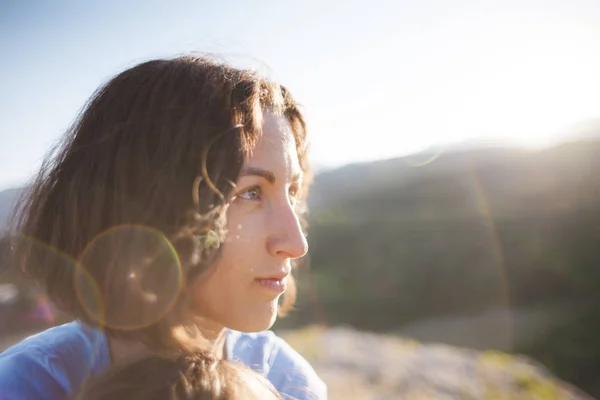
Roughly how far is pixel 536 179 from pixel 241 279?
20.5 feet

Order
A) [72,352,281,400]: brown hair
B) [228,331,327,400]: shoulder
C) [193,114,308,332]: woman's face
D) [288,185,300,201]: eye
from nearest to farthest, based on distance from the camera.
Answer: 1. [72,352,281,400]: brown hair
2. [193,114,308,332]: woman's face
3. [288,185,300,201]: eye
4. [228,331,327,400]: shoulder

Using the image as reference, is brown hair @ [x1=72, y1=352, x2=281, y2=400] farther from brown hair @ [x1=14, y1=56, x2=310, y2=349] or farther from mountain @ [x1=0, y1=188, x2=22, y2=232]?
mountain @ [x1=0, y1=188, x2=22, y2=232]

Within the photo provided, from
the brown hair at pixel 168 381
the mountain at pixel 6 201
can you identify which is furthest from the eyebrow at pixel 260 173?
the mountain at pixel 6 201

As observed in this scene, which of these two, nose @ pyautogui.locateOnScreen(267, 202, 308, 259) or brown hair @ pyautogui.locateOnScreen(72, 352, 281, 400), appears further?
nose @ pyautogui.locateOnScreen(267, 202, 308, 259)

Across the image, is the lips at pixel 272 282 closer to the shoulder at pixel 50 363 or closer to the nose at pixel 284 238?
the nose at pixel 284 238

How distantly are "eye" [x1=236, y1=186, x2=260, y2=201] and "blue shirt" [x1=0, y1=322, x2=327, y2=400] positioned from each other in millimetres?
513

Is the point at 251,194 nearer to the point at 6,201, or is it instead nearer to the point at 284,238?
the point at 284,238

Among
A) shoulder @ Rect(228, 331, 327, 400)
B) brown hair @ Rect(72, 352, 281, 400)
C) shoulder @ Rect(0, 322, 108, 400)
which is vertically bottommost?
shoulder @ Rect(228, 331, 327, 400)

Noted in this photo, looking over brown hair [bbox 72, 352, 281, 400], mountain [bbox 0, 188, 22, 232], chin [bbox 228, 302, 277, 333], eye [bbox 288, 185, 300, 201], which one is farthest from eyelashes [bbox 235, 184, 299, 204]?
mountain [bbox 0, 188, 22, 232]

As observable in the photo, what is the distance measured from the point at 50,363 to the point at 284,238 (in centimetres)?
65

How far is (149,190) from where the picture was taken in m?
1.12

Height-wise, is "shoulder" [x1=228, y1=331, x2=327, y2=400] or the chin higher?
the chin

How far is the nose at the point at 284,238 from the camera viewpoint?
1.11 meters

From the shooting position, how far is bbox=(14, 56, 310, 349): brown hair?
1112mm
